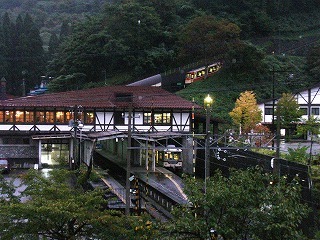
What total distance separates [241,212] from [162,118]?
89.8 ft

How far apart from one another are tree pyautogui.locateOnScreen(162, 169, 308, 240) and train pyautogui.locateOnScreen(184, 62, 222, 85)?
Answer: 40450 millimetres

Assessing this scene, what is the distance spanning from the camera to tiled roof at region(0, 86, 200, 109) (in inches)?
1543

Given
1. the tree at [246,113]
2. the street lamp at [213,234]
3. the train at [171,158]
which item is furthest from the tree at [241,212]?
the tree at [246,113]

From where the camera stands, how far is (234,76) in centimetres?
5238

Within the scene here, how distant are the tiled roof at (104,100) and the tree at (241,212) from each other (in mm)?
25910

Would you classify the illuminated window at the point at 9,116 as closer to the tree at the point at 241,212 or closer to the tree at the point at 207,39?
the tree at the point at 207,39

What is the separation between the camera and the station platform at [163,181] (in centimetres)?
2541

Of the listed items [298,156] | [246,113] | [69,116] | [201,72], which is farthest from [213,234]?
[201,72]

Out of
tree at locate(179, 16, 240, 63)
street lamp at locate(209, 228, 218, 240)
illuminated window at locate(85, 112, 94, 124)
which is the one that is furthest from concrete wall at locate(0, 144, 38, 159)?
street lamp at locate(209, 228, 218, 240)

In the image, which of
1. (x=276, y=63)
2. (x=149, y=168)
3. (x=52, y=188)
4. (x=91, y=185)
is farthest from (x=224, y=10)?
(x=52, y=188)

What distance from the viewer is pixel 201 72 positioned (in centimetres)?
5359

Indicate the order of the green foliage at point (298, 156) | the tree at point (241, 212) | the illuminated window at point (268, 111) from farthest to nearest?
the illuminated window at point (268, 111), the green foliage at point (298, 156), the tree at point (241, 212)

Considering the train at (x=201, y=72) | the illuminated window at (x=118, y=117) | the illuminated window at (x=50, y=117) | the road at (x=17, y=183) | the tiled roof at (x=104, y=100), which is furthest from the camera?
the train at (x=201, y=72)

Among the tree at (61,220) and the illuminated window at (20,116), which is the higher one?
the illuminated window at (20,116)
